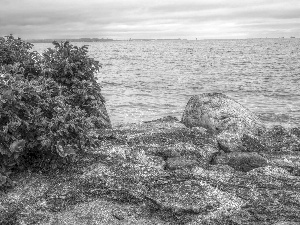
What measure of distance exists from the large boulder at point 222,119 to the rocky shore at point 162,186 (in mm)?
425

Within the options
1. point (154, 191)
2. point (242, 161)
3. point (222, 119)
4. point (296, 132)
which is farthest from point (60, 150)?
point (296, 132)

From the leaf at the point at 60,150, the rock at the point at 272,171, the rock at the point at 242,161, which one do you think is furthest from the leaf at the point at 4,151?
the rock at the point at 272,171

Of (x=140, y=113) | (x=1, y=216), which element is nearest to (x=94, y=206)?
(x=1, y=216)

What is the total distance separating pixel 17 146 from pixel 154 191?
229cm

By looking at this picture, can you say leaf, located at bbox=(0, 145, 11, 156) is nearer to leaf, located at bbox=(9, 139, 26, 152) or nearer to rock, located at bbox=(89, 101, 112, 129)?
leaf, located at bbox=(9, 139, 26, 152)

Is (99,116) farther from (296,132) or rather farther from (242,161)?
(296,132)

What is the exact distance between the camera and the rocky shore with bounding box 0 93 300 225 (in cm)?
548

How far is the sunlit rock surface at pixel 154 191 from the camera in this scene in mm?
5465

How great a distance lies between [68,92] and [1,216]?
373 cm

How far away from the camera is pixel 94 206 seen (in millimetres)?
5727

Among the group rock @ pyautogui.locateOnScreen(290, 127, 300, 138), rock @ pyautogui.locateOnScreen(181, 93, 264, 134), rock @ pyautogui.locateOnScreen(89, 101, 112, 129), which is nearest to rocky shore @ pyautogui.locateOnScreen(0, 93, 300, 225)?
rock @ pyautogui.locateOnScreen(89, 101, 112, 129)

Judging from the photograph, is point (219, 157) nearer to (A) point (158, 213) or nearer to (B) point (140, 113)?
(A) point (158, 213)

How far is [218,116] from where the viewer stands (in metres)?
9.70

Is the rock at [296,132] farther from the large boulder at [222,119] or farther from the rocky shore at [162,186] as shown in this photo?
the rocky shore at [162,186]
